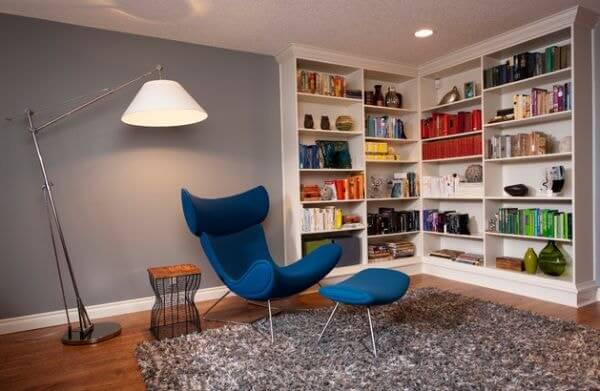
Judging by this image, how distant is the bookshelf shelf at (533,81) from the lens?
3.43m

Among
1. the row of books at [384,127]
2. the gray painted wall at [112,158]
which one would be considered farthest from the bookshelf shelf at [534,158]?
the gray painted wall at [112,158]

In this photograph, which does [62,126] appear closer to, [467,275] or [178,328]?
[178,328]

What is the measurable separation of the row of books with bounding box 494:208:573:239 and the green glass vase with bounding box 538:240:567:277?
129mm

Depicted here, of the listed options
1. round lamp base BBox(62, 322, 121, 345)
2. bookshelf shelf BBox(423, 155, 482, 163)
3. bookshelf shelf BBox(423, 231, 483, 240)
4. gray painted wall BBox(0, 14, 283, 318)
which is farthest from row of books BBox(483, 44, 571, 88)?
round lamp base BBox(62, 322, 121, 345)

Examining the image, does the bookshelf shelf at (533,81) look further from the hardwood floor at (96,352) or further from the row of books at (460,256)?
the hardwood floor at (96,352)

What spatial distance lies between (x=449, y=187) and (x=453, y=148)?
1.41 feet

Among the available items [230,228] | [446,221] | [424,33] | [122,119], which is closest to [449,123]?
[446,221]

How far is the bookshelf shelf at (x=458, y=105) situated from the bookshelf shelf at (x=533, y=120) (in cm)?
36

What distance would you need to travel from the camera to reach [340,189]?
13.9 feet

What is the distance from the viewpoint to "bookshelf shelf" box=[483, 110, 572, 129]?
3.42 meters

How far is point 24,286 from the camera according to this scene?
3.09 meters

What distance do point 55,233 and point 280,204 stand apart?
78.9 inches

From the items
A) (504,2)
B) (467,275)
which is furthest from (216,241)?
(504,2)

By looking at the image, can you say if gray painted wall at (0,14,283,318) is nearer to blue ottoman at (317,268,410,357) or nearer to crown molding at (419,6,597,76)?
blue ottoman at (317,268,410,357)
